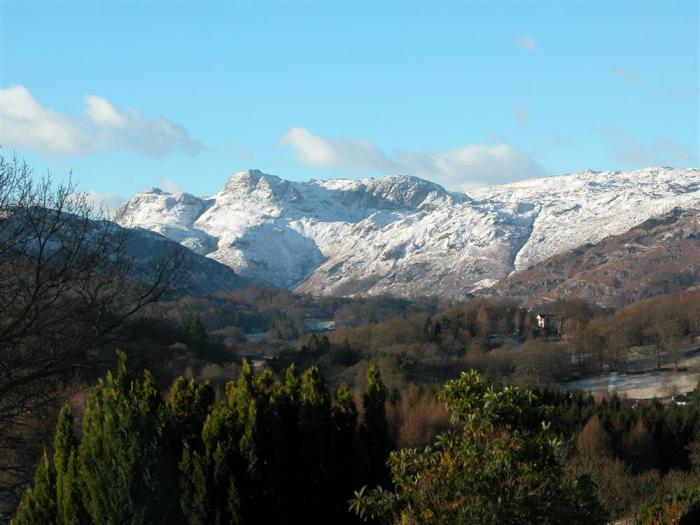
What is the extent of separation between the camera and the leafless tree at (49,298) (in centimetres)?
2084

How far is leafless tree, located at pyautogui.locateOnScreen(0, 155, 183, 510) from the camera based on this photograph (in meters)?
20.8

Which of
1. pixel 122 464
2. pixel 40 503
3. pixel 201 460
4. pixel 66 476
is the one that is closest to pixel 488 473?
pixel 122 464

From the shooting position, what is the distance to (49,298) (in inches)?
868

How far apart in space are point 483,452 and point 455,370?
102 meters

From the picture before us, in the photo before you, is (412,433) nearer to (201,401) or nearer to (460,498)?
(201,401)

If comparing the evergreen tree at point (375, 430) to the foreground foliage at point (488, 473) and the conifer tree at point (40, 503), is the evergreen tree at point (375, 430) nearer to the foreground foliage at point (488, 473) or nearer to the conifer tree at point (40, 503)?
the conifer tree at point (40, 503)

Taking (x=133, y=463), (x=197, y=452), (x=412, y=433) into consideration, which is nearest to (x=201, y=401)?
(x=197, y=452)

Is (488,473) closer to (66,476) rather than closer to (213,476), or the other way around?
(213,476)

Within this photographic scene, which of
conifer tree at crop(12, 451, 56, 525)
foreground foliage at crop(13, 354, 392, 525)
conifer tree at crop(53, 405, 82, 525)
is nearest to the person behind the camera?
foreground foliage at crop(13, 354, 392, 525)

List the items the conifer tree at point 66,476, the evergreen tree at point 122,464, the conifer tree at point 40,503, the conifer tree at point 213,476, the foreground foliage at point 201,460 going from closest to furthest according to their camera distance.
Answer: the evergreen tree at point 122,464 < the foreground foliage at point 201,460 < the conifer tree at point 213,476 < the conifer tree at point 66,476 < the conifer tree at point 40,503

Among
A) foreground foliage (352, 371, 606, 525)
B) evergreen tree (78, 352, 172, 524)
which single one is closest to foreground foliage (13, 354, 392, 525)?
evergreen tree (78, 352, 172, 524)

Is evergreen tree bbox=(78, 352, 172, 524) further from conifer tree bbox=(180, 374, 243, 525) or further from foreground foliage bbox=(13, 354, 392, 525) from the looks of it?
conifer tree bbox=(180, 374, 243, 525)

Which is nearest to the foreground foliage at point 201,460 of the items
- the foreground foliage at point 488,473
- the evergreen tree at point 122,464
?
the evergreen tree at point 122,464

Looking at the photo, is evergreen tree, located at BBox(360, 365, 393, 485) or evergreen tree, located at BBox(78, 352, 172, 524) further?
evergreen tree, located at BBox(360, 365, 393, 485)
